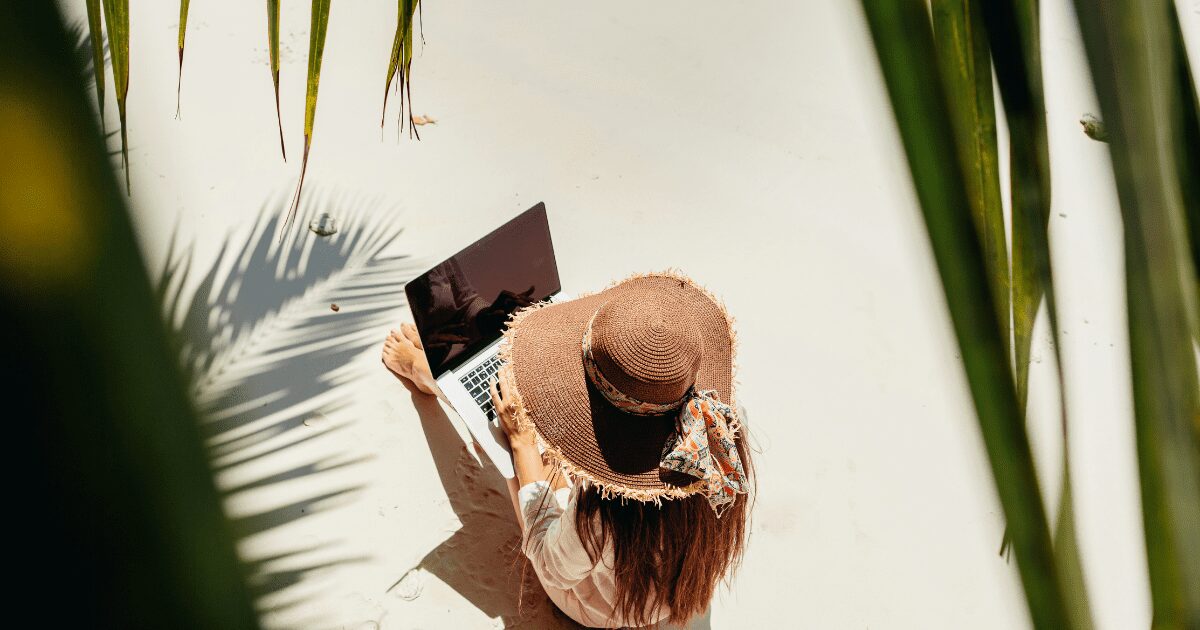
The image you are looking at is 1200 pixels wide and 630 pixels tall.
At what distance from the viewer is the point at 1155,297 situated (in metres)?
0.18

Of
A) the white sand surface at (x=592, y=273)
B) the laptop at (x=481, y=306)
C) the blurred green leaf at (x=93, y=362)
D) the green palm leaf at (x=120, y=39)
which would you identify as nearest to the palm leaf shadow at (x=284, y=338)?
the white sand surface at (x=592, y=273)

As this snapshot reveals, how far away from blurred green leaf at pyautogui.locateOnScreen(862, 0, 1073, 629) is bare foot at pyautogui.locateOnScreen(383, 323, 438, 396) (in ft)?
5.02

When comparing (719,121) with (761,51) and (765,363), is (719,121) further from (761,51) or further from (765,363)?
(765,363)

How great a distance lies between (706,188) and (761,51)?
51 cm

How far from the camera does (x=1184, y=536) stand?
0.18m

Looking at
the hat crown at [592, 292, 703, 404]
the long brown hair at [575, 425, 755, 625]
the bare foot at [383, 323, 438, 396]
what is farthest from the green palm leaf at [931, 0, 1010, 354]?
the bare foot at [383, 323, 438, 396]

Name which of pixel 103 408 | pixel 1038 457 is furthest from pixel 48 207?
pixel 1038 457

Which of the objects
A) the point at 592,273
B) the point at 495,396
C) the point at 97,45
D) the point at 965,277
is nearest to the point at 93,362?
the point at 97,45

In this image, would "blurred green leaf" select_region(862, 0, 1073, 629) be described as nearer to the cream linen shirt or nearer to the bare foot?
Result: the cream linen shirt

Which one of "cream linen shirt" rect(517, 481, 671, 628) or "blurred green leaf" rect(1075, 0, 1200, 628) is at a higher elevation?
"blurred green leaf" rect(1075, 0, 1200, 628)

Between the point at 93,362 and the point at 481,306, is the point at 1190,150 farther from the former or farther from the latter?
the point at 481,306

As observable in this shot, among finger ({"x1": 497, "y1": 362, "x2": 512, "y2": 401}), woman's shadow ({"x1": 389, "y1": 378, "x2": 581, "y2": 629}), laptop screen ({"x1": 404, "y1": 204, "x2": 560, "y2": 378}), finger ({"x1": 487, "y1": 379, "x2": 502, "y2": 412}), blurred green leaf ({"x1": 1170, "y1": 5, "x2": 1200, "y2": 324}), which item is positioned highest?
blurred green leaf ({"x1": 1170, "y1": 5, "x2": 1200, "y2": 324})

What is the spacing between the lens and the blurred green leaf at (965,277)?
17 centimetres

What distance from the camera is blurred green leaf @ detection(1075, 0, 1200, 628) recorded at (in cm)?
18
